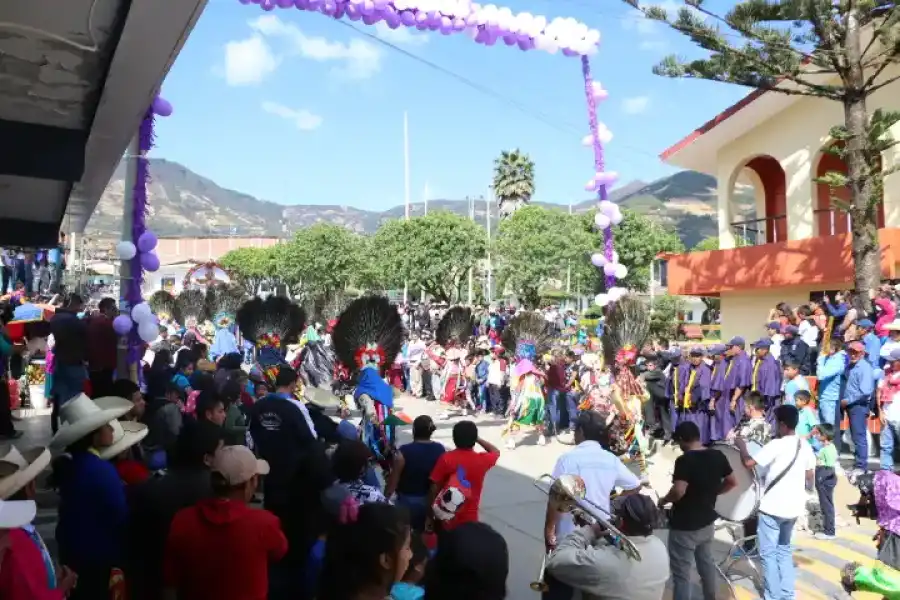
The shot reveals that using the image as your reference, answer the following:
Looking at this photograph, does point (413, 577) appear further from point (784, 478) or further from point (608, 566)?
point (784, 478)

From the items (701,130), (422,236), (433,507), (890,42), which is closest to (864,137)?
(890,42)

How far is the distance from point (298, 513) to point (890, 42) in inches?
467

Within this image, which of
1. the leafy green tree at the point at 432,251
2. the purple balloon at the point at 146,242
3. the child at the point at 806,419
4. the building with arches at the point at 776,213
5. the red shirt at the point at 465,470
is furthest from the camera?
the leafy green tree at the point at 432,251

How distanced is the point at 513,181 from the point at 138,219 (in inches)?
2178

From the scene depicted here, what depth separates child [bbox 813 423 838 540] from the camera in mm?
6703

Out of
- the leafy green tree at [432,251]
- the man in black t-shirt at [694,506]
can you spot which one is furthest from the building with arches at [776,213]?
the leafy green tree at [432,251]

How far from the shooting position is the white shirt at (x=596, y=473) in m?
4.55

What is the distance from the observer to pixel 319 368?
580 inches

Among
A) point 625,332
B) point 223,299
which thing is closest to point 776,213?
point 625,332

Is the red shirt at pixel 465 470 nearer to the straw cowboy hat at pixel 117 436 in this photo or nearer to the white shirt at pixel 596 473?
the white shirt at pixel 596 473

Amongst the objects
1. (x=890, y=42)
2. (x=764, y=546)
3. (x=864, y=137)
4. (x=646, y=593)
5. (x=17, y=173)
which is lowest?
(x=764, y=546)

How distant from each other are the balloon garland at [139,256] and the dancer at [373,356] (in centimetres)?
199

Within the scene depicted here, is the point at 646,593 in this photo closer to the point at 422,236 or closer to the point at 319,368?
the point at 319,368

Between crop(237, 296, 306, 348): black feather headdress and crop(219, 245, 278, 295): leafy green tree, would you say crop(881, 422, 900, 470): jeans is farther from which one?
crop(219, 245, 278, 295): leafy green tree
